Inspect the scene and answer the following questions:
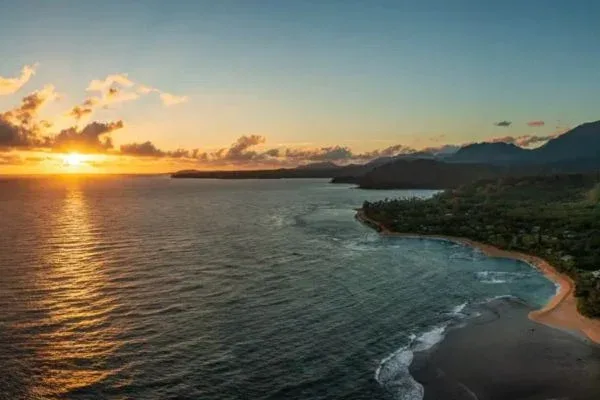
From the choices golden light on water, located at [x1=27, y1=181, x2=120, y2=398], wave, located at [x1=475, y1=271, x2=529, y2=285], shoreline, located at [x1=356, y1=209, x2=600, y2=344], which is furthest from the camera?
wave, located at [x1=475, y1=271, x2=529, y2=285]

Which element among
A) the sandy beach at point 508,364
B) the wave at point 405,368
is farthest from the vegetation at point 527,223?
the wave at point 405,368

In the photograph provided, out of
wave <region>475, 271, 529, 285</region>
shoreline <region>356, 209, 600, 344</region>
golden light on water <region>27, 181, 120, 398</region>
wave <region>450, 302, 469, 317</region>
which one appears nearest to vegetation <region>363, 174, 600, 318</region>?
shoreline <region>356, 209, 600, 344</region>

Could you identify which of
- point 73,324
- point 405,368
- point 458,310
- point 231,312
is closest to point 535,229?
point 458,310

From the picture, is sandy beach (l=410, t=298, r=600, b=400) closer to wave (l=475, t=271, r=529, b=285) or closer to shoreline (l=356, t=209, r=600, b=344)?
shoreline (l=356, t=209, r=600, b=344)

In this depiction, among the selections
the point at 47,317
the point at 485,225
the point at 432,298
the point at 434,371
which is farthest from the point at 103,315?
the point at 485,225

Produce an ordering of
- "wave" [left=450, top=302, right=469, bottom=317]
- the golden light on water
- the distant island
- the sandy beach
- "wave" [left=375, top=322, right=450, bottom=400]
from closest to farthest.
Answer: the sandy beach
"wave" [left=375, top=322, right=450, bottom=400]
the golden light on water
"wave" [left=450, top=302, right=469, bottom=317]
the distant island

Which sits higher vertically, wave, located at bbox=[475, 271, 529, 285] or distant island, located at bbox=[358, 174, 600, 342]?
distant island, located at bbox=[358, 174, 600, 342]

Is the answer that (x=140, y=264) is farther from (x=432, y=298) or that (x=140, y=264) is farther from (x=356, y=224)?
(x=356, y=224)

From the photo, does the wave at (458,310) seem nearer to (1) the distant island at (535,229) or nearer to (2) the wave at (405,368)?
(2) the wave at (405,368)
